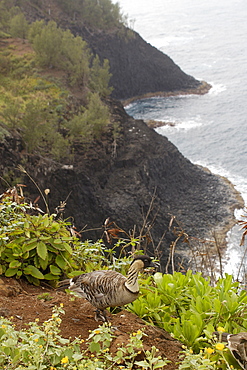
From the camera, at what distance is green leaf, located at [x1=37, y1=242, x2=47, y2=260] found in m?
6.24

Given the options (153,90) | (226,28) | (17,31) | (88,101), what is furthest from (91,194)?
(226,28)

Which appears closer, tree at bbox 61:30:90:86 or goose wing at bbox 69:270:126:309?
goose wing at bbox 69:270:126:309

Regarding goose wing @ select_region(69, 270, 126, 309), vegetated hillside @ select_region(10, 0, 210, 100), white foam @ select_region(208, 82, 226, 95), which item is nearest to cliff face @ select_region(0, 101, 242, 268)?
goose wing @ select_region(69, 270, 126, 309)

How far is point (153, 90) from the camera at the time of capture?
79500 mm

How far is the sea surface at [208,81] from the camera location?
5244cm

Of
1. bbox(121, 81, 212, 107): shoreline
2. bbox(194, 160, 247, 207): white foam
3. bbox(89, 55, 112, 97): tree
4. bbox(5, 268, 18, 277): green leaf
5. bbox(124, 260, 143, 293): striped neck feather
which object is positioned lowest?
bbox(194, 160, 247, 207): white foam

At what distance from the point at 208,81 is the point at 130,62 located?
1578cm

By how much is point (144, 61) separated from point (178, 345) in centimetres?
7761

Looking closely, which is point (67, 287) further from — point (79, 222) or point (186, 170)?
point (186, 170)

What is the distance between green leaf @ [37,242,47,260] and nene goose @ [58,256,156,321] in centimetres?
83

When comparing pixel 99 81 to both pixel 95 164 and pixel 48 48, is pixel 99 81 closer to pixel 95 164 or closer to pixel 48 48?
pixel 48 48

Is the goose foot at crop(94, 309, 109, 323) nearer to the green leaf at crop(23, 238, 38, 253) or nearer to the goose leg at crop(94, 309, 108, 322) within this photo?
the goose leg at crop(94, 309, 108, 322)

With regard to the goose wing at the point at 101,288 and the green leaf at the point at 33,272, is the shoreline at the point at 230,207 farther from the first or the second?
the goose wing at the point at 101,288

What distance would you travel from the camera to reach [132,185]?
3762cm
